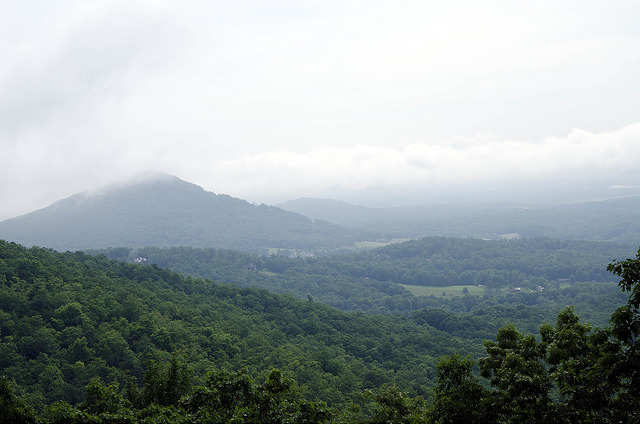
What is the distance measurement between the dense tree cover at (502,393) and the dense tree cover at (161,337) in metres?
5.79

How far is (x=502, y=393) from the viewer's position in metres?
12.0

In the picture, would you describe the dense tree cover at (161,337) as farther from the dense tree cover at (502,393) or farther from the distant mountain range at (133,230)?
the distant mountain range at (133,230)

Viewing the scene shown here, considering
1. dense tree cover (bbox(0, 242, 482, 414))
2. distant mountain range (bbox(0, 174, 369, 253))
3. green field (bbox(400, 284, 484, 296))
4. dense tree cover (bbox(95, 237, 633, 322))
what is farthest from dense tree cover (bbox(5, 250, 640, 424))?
distant mountain range (bbox(0, 174, 369, 253))

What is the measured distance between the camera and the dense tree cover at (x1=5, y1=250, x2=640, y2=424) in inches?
387

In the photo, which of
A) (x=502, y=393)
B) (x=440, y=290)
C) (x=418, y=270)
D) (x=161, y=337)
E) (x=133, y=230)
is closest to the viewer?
(x=502, y=393)

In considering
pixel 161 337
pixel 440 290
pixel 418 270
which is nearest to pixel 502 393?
pixel 161 337

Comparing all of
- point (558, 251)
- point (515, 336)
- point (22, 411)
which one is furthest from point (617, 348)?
point (558, 251)

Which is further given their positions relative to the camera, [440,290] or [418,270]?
[418,270]

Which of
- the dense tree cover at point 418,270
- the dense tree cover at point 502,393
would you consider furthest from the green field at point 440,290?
the dense tree cover at point 502,393

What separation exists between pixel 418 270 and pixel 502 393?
11857 centimetres

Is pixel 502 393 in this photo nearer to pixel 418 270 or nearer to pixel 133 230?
pixel 418 270

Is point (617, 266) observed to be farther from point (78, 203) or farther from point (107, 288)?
→ point (78, 203)

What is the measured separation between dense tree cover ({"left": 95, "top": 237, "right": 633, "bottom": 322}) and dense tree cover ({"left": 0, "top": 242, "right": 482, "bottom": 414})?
1739 inches

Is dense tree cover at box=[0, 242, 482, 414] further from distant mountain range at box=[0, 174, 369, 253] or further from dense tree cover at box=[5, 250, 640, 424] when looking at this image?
distant mountain range at box=[0, 174, 369, 253]
